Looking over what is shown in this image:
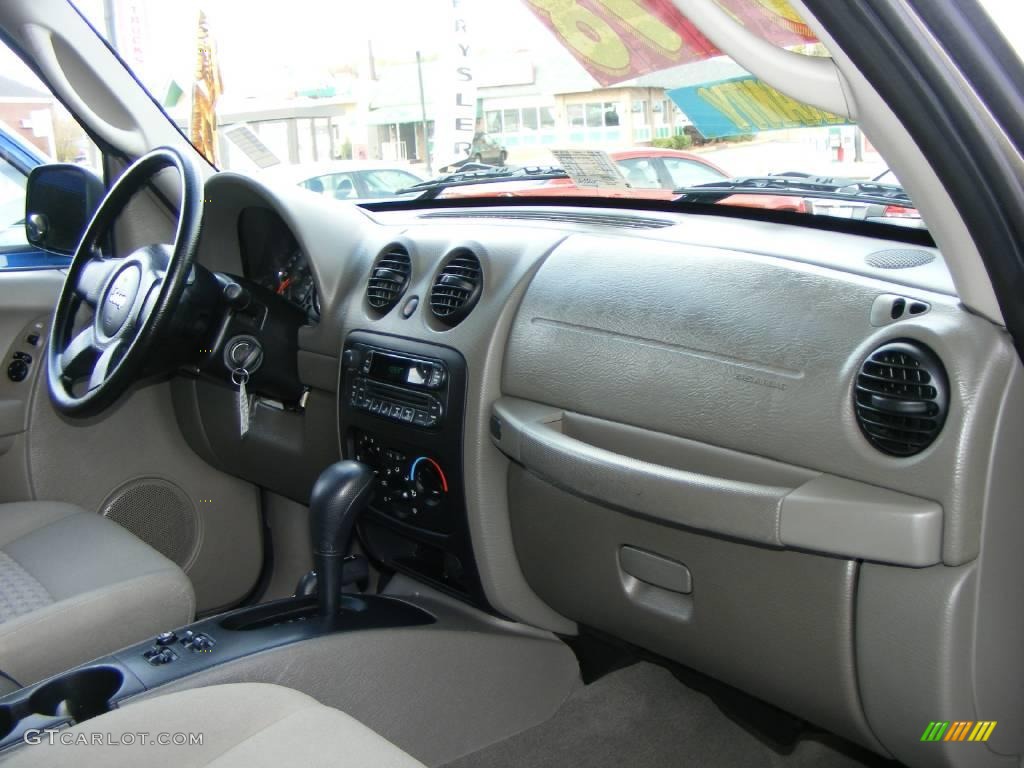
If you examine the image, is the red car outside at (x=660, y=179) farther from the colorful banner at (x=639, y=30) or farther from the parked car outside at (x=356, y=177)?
the parked car outside at (x=356, y=177)

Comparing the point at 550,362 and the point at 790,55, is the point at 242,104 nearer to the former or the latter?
the point at 550,362

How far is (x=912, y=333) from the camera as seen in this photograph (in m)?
1.26

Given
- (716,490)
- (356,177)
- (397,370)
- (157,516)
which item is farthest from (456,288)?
(157,516)

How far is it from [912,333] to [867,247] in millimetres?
352

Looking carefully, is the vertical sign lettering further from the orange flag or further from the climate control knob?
the climate control knob

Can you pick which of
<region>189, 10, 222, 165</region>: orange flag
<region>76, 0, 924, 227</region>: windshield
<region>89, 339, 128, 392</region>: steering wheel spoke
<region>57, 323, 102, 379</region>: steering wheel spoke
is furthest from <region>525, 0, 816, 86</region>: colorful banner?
<region>189, 10, 222, 165</region>: orange flag

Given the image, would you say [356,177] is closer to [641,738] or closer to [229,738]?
[641,738]

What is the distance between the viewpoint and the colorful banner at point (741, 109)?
150 cm

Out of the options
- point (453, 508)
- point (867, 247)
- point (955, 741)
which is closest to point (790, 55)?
point (867, 247)

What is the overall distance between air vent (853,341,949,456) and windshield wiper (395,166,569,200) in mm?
1112

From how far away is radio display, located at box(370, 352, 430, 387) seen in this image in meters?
1.90

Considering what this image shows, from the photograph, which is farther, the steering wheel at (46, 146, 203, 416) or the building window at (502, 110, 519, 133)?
the building window at (502, 110, 519, 133)

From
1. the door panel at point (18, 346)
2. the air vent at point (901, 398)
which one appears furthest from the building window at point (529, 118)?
the door panel at point (18, 346)

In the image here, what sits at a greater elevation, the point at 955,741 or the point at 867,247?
the point at 867,247
